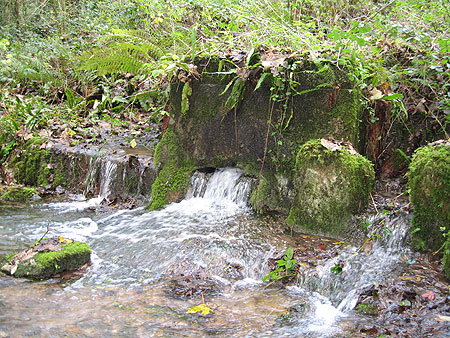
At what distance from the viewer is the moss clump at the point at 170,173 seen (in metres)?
5.73

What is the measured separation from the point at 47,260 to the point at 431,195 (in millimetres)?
3714

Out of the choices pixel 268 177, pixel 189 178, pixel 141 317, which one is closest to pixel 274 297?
pixel 141 317

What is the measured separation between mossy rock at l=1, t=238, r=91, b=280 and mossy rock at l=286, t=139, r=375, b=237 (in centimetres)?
240

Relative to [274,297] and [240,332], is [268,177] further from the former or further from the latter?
[240,332]

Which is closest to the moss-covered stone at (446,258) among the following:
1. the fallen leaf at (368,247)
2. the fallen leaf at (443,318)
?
the fallen leaf at (443,318)

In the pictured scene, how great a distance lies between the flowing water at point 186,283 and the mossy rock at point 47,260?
0.11 meters

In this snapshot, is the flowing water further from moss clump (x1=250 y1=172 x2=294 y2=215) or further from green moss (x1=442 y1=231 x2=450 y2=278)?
green moss (x1=442 y1=231 x2=450 y2=278)

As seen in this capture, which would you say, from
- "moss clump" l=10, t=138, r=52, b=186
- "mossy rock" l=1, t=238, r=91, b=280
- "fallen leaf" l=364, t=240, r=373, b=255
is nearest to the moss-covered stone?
"fallen leaf" l=364, t=240, r=373, b=255

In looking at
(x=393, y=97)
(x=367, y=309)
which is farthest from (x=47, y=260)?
(x=393, y=97)

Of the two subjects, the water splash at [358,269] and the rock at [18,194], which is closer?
the water splash at [358,269]

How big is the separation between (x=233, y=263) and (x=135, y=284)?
0.98m

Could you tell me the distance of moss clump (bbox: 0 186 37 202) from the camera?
6.59 m

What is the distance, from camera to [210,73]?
5.48 metres

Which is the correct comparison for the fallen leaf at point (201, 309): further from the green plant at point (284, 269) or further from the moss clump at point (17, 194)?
the moss clump at point (17, 194)
